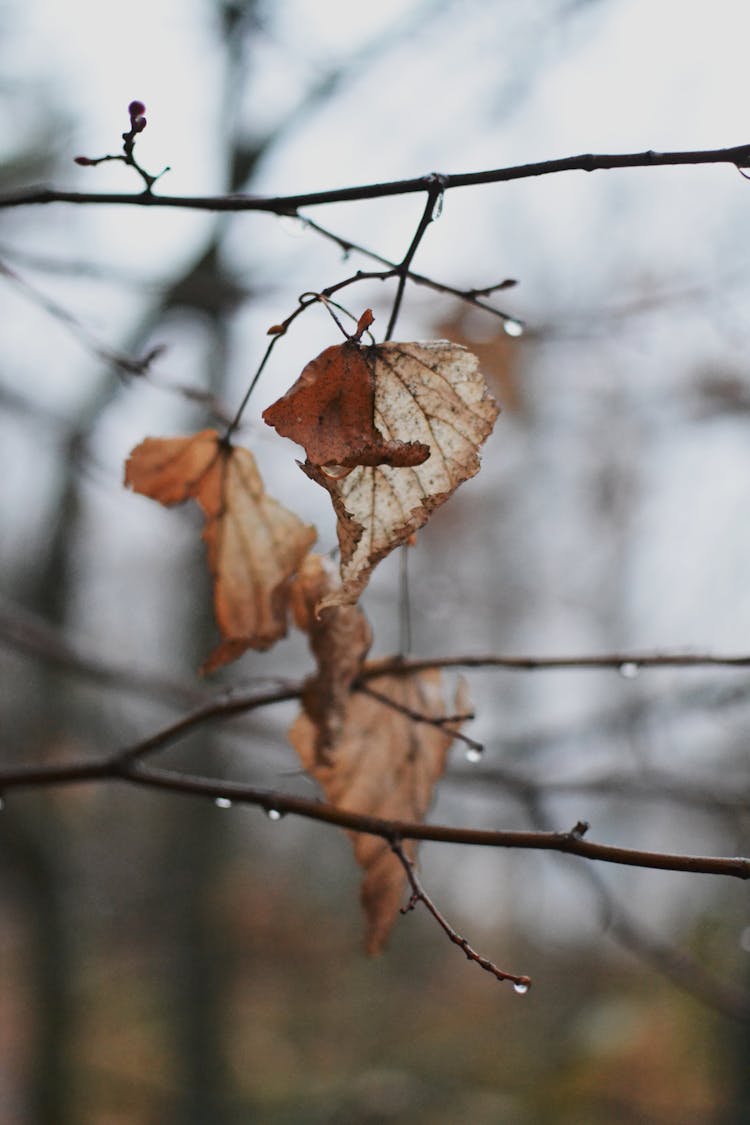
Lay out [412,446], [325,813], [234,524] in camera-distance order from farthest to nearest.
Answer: [234,524] < [325,813] < [412,446]

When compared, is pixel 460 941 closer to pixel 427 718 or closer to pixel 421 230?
pixel 427 718

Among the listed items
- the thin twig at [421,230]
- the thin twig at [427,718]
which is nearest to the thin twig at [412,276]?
the thin twig at [421,230]

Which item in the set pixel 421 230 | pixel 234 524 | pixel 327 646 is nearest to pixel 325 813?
pixel 327 646

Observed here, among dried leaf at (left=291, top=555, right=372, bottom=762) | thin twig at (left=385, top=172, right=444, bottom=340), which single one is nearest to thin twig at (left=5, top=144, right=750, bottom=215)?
thin twig at (left=385, top=172, right=444, bottom=340)

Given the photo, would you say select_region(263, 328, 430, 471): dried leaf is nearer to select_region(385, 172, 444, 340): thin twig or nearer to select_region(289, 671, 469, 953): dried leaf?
select_region(385, 172, 444, 340): thin twig

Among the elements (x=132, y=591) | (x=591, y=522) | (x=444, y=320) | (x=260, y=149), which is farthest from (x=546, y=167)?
(x=132, y=591)

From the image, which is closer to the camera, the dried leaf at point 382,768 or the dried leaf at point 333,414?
the dried leaf at point 333,414

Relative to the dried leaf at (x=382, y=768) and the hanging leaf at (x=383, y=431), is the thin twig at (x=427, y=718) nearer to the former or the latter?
the dried leaf at (x=382, y=768)
